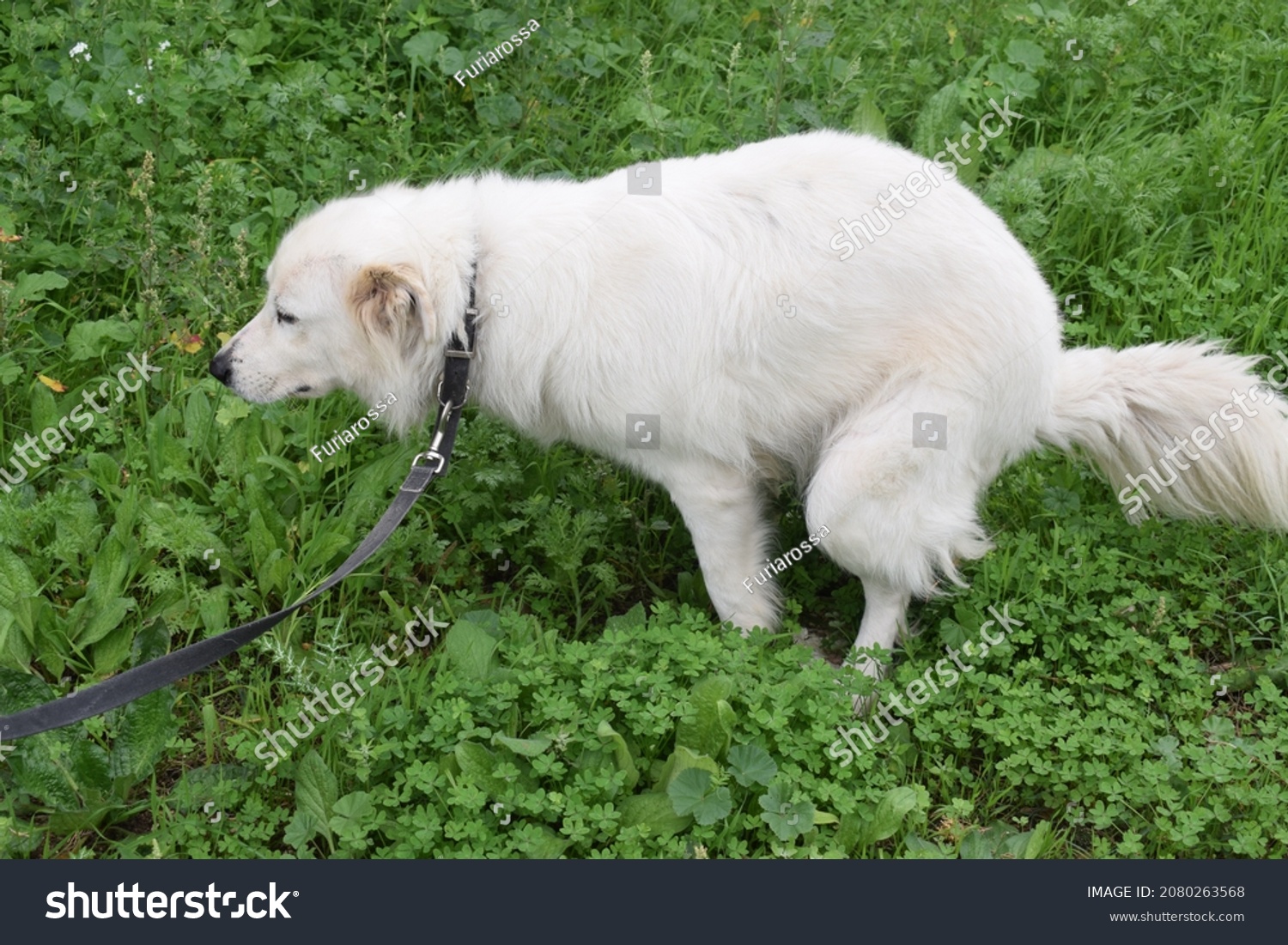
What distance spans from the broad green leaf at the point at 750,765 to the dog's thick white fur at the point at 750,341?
2.44ft

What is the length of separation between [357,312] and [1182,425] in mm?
2570

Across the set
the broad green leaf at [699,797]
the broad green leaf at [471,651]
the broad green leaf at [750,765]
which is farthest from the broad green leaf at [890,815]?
the broad green leaf at [471,651]

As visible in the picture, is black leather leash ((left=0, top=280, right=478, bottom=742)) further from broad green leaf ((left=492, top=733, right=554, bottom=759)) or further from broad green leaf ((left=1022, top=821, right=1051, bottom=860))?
broad green leaf ((left=1022, top=821, right=1051, bottom=860))

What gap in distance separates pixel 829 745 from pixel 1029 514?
1473 millimetres

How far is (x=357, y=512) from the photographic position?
4371 mm

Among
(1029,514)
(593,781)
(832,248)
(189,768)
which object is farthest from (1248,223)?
(189,768)

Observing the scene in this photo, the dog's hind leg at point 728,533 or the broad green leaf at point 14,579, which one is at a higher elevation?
the dog's hind leg at point 728,533

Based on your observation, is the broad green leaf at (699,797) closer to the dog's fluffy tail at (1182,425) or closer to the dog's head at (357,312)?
the dog's head at (357,312)

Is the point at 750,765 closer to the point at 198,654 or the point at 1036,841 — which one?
the point at 1036,841

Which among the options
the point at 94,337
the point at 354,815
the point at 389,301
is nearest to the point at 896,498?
the point at 389,301

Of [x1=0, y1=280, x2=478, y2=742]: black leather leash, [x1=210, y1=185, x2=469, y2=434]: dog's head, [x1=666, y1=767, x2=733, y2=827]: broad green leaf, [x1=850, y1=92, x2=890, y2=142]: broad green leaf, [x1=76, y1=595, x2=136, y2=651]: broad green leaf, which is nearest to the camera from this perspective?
[x1=0, y1=280, x2=478, y2=742]: black leather leash

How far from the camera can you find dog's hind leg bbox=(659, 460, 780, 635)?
3.93m

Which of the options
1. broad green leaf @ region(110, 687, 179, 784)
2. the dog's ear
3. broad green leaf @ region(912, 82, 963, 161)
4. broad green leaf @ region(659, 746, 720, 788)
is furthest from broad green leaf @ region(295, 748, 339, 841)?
broad green leaf @ region(912, 82, 963, 161)

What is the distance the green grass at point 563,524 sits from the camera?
11.4ft
